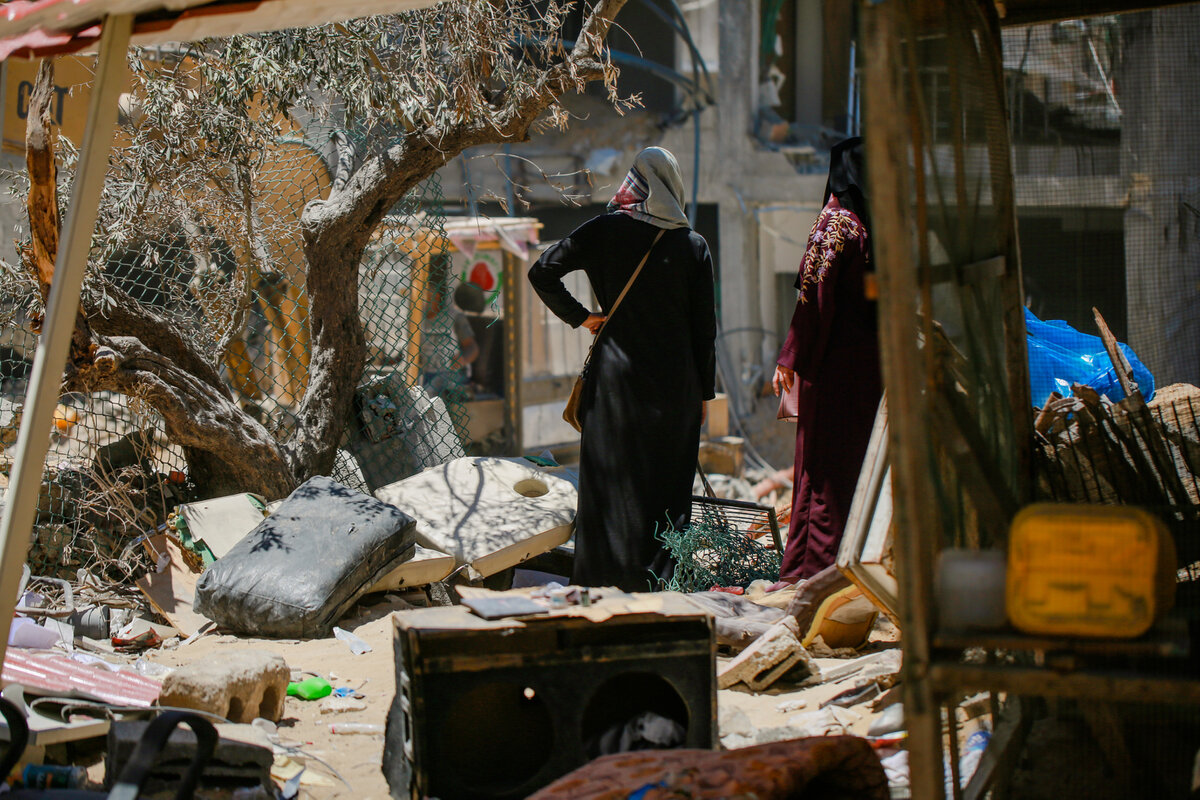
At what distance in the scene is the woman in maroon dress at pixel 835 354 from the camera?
4.68 m

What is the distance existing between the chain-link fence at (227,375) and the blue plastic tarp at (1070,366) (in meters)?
3.57

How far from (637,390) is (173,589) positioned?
2.43 m

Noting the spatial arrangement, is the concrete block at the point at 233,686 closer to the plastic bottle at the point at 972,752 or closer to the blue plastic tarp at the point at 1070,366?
the plastic bottle at the point at 972,752

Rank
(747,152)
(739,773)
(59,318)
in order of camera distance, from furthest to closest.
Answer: (747,152) → (59,318) → (739,773)

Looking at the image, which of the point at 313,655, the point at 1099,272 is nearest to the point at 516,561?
the point at 313,655

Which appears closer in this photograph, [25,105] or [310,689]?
[310,689]

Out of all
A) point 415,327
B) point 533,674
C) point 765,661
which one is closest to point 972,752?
point 765,661

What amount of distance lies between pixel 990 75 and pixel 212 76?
4285 millimetres

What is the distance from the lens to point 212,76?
18.7 ft

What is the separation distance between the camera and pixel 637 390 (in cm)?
503

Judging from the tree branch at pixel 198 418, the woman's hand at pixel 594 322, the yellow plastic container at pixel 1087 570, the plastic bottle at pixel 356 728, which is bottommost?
the plastic bottle at pixel 356 728

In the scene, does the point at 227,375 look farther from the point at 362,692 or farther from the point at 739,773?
the point at 739,773

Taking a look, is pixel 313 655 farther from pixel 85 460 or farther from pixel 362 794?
pixel 85 460

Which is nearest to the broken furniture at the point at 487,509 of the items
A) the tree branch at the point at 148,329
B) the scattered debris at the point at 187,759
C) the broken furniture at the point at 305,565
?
the broken furniture at the point at 305,565
